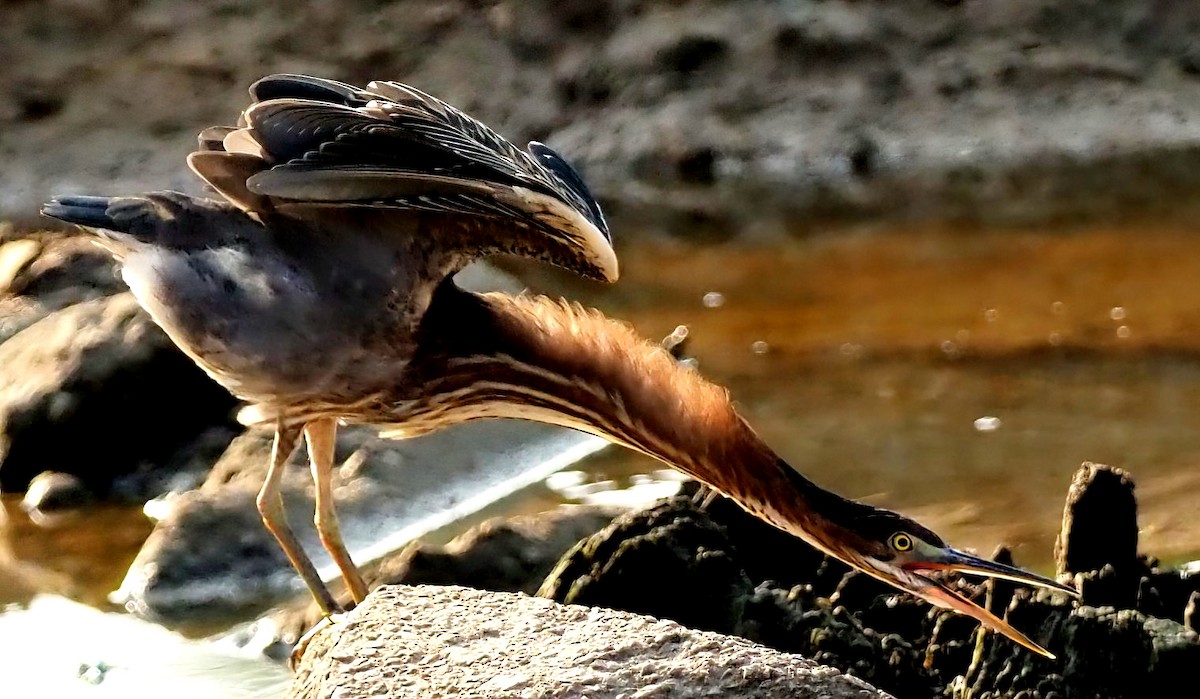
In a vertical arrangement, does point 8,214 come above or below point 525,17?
below

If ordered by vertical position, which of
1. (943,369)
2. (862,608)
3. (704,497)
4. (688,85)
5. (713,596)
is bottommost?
(713,596)

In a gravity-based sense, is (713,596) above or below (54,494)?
above

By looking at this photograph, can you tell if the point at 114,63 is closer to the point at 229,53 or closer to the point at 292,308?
the point at 229,53

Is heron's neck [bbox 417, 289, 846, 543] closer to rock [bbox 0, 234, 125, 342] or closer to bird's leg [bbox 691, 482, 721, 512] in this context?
bird's leg [bbox 691, 482, 721, 512]

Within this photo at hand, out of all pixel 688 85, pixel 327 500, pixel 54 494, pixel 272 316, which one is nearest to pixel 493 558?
pixel 327 500

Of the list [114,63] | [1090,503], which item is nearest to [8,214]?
[114,63]

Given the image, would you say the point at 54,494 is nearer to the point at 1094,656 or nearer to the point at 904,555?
the point at 904,555

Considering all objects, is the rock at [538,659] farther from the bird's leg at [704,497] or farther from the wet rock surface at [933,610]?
the bird's leg at [704,497]
